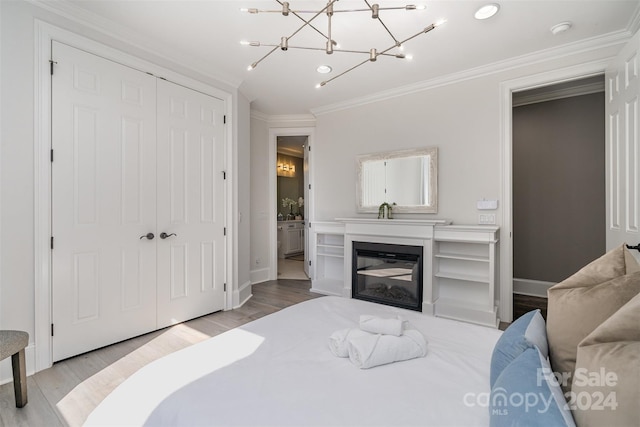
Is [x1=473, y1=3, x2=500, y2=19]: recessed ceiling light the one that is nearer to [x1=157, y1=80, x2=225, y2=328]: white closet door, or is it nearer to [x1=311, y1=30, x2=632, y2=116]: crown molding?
[x1=311, y1=30, x2=632, y2=116]: crown molding

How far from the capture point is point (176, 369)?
1.13 metres

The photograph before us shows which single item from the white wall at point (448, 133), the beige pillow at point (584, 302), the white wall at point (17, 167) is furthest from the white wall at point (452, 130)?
the white wall at point (17, 167)

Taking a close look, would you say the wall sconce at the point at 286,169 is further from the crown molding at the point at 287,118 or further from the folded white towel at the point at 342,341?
the folded white towel at the point at 342,341

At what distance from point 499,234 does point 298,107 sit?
331cm

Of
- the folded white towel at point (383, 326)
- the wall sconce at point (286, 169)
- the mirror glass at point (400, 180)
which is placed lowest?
the folded white towel at point (383, 326)

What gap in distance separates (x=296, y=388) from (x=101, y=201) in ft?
7.95

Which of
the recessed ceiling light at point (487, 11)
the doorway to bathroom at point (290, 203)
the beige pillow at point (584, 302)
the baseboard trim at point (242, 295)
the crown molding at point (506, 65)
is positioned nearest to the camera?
the beige pillow at point (584, 302)

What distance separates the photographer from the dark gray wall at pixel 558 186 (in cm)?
376

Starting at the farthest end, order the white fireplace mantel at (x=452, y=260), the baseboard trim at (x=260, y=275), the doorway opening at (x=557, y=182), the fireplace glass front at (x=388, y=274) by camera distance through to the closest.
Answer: the baseboard trim at (x=260, y=275)
the doorway opening at (x=557, y=182)
the fireplace glass front at (x=388, y=274)
the white fireplace mantel at (x=452, y=260)

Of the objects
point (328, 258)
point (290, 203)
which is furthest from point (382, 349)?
point (290, 203)

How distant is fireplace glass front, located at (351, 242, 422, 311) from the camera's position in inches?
135

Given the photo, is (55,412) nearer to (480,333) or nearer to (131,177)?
(131,177)

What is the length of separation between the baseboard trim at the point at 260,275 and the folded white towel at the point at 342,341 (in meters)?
3.63

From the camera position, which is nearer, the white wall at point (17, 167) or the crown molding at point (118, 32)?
the white wall at point (17, 167)
